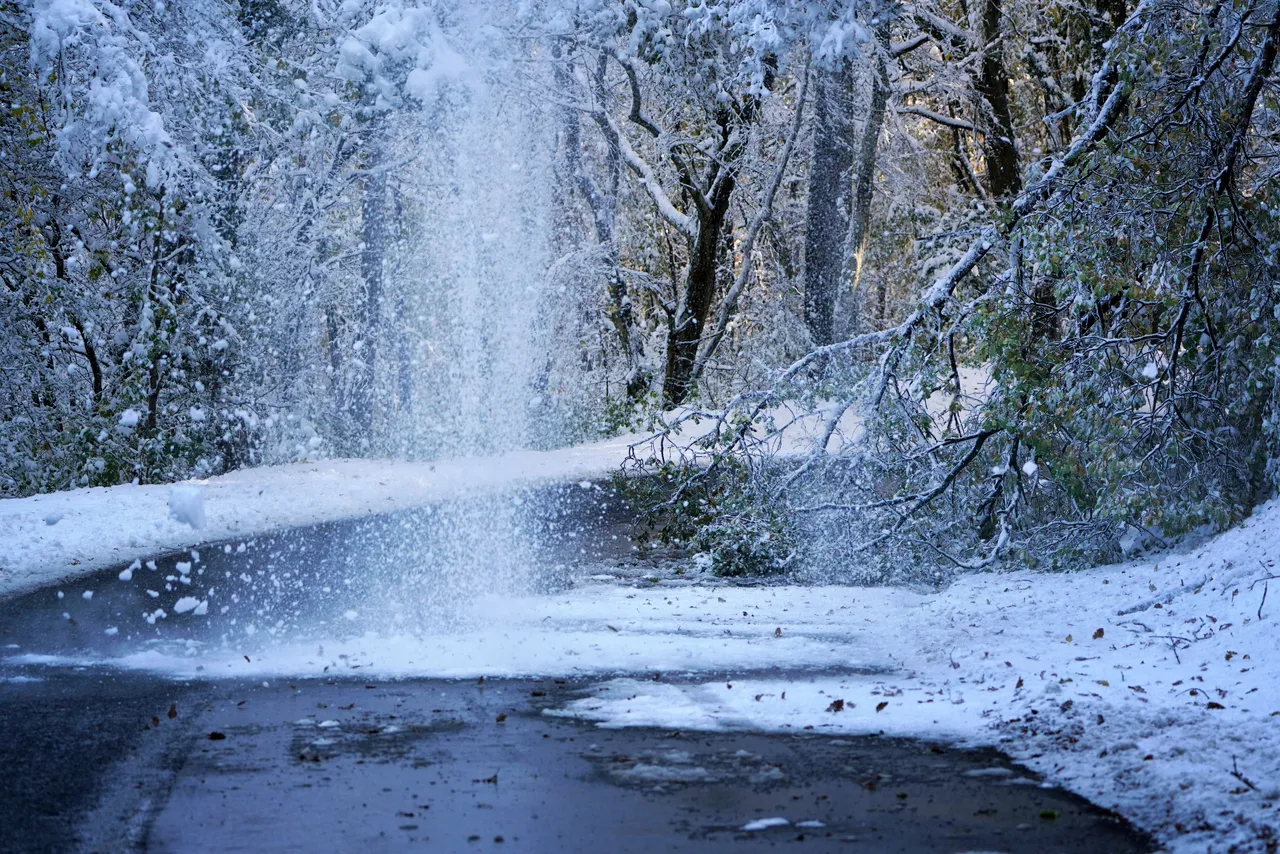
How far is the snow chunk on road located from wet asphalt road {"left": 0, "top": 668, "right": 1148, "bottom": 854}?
6.11 metres

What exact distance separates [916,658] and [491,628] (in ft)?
8.91

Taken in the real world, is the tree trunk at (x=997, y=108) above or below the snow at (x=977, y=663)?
above

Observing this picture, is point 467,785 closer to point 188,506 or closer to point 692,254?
point 188,506

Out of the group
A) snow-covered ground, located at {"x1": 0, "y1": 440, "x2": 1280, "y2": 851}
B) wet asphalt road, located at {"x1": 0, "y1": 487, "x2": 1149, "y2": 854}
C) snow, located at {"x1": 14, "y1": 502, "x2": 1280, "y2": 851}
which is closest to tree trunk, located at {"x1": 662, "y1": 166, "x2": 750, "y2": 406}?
snow-covered ground, located at {"x1": 0, "y1": 440, "x2": 1280, "y2": 851}

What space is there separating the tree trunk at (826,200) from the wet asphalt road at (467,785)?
14388 mm

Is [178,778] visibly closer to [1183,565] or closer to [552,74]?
[1183,565]

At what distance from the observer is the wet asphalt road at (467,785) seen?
14.9 feet

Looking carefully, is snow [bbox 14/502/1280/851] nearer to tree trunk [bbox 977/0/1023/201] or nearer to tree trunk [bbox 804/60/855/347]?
tree trunk [bbox 804/60/855/347]

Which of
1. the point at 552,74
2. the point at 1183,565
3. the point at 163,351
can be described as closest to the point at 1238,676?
the point at 1183,565

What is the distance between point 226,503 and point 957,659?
30.7 feet

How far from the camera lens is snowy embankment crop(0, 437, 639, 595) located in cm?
1170

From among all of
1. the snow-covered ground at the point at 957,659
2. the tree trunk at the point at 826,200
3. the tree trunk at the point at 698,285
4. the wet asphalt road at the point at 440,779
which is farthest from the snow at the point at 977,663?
the tree trunk at the point at 698,285

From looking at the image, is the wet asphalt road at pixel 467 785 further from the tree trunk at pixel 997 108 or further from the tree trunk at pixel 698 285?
the tree trunk at pixel 997 108

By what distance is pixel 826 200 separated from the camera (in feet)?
66.6
